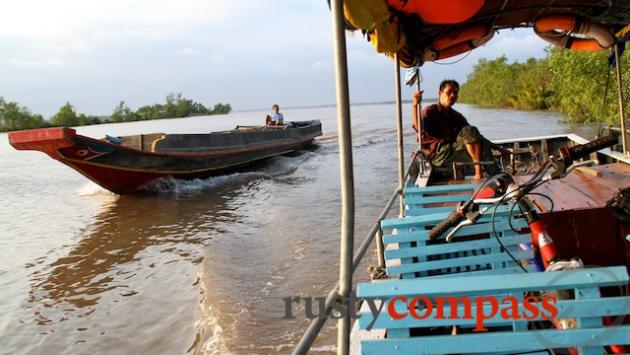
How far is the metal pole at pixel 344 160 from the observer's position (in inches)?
56.4

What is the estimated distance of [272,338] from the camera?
14.5 feet

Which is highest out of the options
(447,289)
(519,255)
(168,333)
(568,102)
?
(568,102)

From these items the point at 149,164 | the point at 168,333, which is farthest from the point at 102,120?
the point at 168,333

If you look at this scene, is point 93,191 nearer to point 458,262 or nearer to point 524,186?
point 458,262

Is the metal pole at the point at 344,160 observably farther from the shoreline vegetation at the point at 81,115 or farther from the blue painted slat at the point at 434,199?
the shoreline vegetation at the point at 81,115

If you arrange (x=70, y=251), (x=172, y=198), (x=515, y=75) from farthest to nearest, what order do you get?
(x=515, y=75)
(x=172, y=198)
(x=70, y=251)

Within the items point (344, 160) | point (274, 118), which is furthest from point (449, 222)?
point (274, 118)

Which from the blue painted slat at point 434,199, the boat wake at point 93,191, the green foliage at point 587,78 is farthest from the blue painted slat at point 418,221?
the green foliage at point 587,78

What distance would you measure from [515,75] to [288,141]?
38.4 metres

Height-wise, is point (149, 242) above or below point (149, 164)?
below

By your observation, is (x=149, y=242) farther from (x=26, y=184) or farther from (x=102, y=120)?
(x=102, y=120)

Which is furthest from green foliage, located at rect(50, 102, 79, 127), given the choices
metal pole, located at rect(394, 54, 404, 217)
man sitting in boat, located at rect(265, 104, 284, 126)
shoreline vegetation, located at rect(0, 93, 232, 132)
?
metal pole, located at rect(394, 54, 404, 217)

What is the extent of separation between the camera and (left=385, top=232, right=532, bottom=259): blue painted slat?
271cm

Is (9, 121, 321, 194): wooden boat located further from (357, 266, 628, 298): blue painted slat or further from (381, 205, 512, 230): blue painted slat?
(357, 266, 628, 298): blue painted slat
